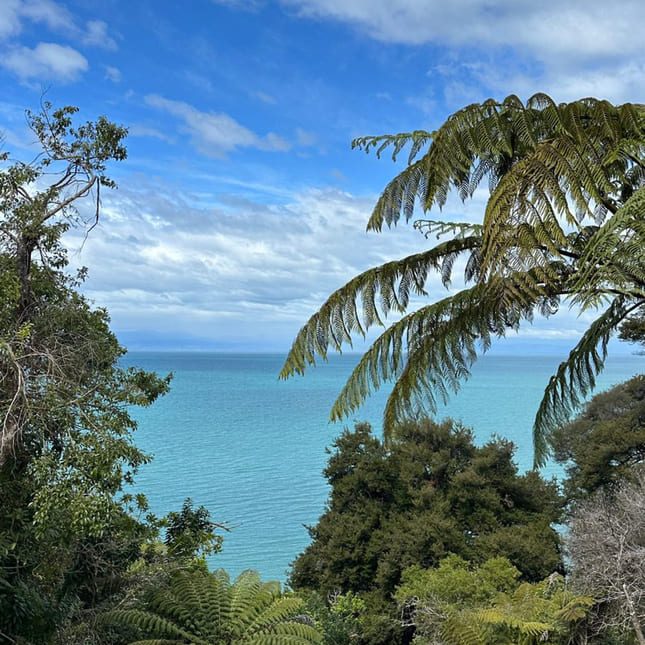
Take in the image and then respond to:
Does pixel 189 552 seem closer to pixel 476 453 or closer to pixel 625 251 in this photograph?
pixel 625 251

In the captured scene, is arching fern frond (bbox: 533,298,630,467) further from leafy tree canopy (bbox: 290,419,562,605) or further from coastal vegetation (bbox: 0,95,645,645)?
leafy tree canopy (bbox: 290,419,562,605)

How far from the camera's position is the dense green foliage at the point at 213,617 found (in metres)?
5.59

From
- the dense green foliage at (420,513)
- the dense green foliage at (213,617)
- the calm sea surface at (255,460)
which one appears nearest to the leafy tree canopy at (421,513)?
the dense green foliage at (420,513)

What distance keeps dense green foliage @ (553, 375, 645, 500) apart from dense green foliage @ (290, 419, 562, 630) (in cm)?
108

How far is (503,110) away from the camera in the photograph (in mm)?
4637

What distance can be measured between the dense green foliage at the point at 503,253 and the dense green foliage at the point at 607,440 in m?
8.01

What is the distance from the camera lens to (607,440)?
46.0ft

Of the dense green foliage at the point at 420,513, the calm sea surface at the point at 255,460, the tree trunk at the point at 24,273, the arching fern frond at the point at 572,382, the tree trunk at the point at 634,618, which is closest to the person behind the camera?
the tree trunk at the point at 24,273

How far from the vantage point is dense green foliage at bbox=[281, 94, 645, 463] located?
397 centimetres

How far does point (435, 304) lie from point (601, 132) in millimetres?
2033

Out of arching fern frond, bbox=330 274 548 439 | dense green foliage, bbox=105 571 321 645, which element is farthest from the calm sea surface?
arching fern frond, bbox=330 274 548 439

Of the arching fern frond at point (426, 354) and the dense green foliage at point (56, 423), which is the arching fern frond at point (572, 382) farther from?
the dense green foliage at point (56, 423)

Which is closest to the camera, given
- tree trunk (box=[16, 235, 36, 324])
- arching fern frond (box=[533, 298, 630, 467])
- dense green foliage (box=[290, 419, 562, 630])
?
tree trunk (box=[16, 235, 36, 324])

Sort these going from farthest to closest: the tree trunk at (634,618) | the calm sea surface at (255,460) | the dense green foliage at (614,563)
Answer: the calm sea surface at (255,460)
the dense green foliage at (614,563)
the tree trunk at (634,618)
